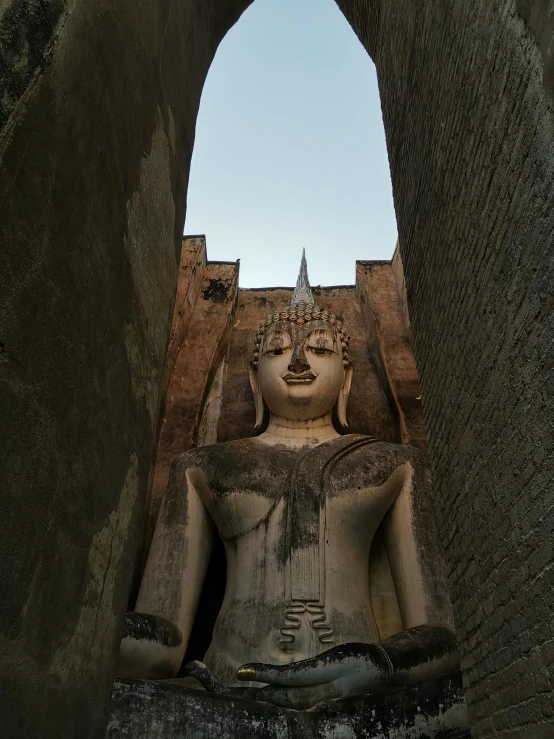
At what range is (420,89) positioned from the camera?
3357mm

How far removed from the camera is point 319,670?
3166mm

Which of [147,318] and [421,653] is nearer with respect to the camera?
[147,318]

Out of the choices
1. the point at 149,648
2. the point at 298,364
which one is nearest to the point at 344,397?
the point at 298,364

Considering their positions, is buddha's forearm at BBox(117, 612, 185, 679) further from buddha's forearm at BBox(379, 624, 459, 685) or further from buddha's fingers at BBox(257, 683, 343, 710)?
buddha's forearm at BBox(379, 624, 459, 685)

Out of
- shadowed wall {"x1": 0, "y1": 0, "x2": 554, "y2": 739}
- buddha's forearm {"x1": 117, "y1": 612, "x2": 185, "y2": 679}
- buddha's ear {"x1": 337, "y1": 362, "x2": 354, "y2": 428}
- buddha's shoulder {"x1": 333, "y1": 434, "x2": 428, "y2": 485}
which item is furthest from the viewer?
buddha's ear {"x1": 337, "y1": 362, "x2": 354, "y2": 428}

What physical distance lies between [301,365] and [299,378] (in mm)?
100

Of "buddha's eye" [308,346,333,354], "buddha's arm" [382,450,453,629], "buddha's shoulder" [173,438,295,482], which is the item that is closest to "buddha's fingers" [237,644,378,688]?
"buddha's arm" [382,450,453,629]

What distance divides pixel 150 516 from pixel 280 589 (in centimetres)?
151

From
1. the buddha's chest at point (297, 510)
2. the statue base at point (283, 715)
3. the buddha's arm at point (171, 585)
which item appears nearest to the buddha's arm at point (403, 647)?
the statue base at point (283, 715)

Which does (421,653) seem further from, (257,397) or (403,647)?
(257,397)

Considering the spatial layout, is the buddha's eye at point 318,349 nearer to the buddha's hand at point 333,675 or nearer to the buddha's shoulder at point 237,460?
the buddha's shoulder at point 237,460

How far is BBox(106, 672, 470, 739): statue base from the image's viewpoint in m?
2.81

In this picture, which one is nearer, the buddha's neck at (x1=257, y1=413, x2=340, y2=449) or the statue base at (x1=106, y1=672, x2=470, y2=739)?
the statue base at (x1=106, y1=672, x2=470, y2=739)

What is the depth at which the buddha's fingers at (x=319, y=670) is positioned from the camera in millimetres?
3164
